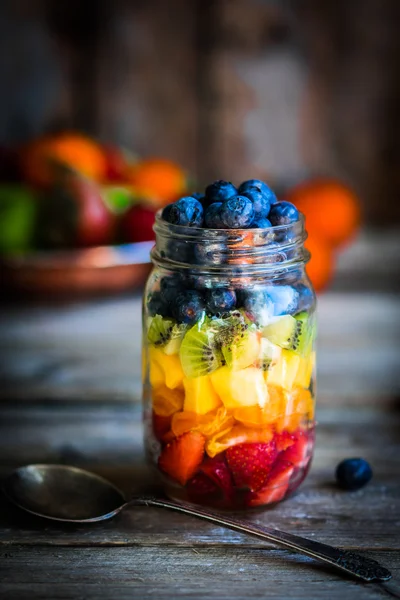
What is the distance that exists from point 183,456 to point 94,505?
0.10m

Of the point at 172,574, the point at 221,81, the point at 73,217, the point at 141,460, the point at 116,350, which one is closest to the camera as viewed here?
the point at 172,574

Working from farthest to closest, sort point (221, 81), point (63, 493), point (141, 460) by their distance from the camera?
point (221, 81), point (141, 460), point (63, 493)

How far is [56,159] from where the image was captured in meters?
1.48

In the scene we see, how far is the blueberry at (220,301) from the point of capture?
668 mm

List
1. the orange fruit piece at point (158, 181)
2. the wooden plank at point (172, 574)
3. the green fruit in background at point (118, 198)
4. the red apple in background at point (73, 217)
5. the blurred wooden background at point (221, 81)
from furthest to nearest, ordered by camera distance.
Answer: the blurred wooden background at point (221, 81)
the orange fruit piece at point (158, 181)
the green fruit in background at point (118, 198)
the red apple in background at point (73, 217)
the wooden plank at point (172, 574)

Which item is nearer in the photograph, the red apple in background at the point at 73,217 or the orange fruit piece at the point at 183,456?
the orange fruit piece at the point at 183,456

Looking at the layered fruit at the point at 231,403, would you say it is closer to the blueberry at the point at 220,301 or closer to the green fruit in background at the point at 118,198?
the blueberry at the point at 220,301

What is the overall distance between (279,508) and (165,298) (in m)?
0.23

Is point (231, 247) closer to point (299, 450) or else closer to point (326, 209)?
point (299, 450)

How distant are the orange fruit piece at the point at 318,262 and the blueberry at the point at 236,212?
2.35 ft

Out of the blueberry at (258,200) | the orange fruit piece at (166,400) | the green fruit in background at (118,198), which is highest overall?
the green fruit in background at (118,198)

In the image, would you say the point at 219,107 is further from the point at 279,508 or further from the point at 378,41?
the point at 279,508

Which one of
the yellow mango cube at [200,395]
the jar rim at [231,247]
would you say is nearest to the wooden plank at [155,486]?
the yellow mango cube at [200,395]

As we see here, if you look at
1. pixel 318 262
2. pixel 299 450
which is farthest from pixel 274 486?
pixel 318 262
